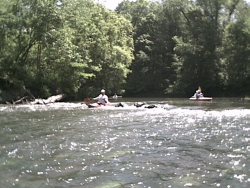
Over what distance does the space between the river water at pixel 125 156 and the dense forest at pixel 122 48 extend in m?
20.1

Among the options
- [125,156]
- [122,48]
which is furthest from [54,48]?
[125,156]

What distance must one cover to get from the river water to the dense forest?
2005cm

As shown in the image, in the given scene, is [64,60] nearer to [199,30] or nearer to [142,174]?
[199,30]

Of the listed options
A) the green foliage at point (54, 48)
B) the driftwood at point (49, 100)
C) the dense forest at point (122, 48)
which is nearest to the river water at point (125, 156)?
the driftwood at point (49, 100)

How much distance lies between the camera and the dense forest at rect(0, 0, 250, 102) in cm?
3162

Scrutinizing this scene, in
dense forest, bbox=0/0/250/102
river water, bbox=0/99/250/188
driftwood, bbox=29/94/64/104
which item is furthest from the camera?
dense forest, bbox=0/0/250/102

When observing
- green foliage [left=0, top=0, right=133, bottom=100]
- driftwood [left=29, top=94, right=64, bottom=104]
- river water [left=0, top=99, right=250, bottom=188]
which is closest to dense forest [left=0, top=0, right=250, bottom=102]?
green foliage [left=0, top=0, right=133, bottom=100]

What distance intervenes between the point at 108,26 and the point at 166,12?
17186 millimetres

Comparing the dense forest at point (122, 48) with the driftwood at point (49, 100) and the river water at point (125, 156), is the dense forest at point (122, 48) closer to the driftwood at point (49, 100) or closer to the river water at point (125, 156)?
the driftwood at point (49, 100)

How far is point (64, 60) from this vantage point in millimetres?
33469

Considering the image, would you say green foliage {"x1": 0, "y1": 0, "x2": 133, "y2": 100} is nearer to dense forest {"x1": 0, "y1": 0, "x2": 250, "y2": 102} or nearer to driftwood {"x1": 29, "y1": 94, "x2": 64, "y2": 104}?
dense forest {"x1": 0, "y1": 0, "x2": 250, "y2": 102}

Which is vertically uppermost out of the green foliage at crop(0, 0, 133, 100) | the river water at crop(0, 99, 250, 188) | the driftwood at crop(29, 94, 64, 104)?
the green foliage at crop(0, 0, 133, 100)

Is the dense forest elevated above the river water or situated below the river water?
above

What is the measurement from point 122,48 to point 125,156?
3780 cm
